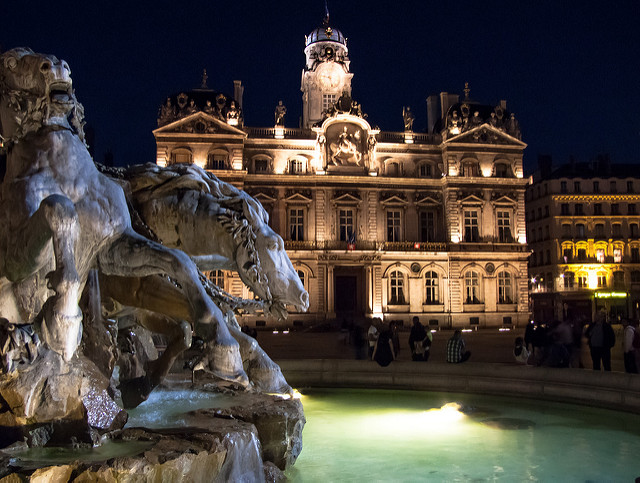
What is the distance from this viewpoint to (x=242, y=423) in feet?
13.3

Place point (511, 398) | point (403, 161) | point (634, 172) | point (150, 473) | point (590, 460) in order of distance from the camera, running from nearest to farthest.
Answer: point (150, 473) < point (590, 460) < point (511, 398) < point (403, 161) < point (634, 172)

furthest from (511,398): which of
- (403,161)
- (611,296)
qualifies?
(611,296)

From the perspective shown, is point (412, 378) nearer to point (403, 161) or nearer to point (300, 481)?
point (300, 481)

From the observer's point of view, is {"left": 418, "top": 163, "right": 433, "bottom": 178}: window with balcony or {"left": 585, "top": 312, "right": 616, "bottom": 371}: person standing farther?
{"left": 418, "top": 163, "right": 433, "bottom": 178}: window with balcony

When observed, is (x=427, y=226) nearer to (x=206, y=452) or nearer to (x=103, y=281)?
(x=103, y=281)

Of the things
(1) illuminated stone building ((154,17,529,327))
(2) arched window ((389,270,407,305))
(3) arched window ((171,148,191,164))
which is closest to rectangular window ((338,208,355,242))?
(1) illuminated stone building ((154,17,529,327))

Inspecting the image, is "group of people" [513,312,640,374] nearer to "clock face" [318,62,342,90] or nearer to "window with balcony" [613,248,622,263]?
"clock face" [318,62,342,90]

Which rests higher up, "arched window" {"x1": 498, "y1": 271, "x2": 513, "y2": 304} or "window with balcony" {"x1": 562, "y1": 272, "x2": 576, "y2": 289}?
"window with balcony" {"x1": 562, "y1": 272, "x2": 576, "y2": 289}

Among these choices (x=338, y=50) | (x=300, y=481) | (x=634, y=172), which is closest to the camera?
(x=300, y=481)

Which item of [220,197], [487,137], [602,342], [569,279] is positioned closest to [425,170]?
[487,137]

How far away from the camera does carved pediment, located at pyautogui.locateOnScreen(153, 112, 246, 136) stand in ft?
119

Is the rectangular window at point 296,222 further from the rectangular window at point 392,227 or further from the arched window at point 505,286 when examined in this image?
the arched window at point 505,286

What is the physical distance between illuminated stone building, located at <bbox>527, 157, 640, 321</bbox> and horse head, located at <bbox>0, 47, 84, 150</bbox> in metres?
51.6

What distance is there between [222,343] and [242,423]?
0.54 m
